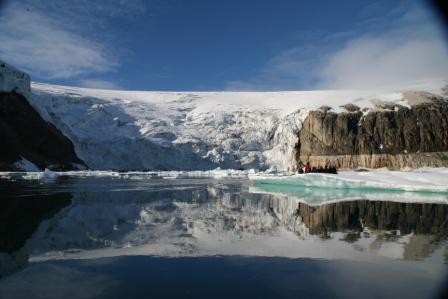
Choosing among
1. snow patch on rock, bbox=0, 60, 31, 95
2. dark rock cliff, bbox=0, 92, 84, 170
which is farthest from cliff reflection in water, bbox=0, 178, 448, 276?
snow patch on rock, bbox=0, 60, 31, 95

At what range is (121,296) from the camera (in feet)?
13.1

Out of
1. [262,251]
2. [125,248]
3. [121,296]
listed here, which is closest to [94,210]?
[125,248]

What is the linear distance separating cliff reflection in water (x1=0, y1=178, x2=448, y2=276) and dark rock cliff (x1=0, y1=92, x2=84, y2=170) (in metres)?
41.2

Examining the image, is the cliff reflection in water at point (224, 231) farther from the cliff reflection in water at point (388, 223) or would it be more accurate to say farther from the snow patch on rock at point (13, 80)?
the snow patch on rock at point (13, 80)

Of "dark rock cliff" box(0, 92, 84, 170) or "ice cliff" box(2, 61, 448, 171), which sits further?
"ice cliff" box(2, 61, 448, 171)

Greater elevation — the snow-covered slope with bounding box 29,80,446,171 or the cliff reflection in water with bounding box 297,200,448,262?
the snow-covered slope with bounding box 29,80,446,171

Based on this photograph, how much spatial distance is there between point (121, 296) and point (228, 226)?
15.3 feet

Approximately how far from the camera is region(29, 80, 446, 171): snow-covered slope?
57.7 metres

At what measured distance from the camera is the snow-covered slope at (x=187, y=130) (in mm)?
57656

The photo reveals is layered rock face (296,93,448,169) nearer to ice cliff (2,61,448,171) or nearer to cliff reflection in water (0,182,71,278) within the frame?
ice cliff (2,61,448,171)

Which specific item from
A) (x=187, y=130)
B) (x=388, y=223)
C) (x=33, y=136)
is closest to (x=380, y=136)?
(x=187, y=130)

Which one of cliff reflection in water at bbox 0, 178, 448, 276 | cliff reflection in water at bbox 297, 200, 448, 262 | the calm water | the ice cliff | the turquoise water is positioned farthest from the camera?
the ice cliff

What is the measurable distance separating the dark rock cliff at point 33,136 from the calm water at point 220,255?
42598mm

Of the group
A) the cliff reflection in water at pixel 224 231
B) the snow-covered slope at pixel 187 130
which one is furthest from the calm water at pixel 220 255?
the snow-covered slope at pixel 187 130
